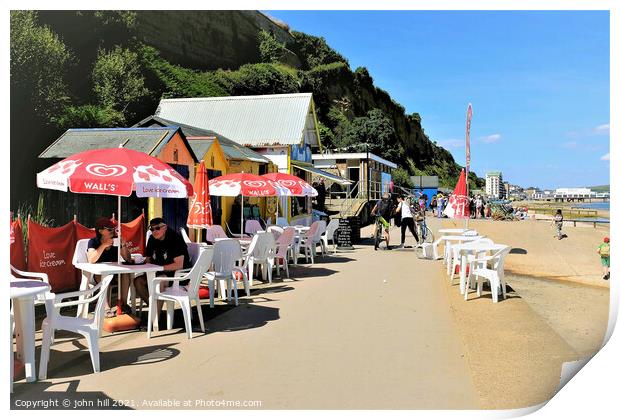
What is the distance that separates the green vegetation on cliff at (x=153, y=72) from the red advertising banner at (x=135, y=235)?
386 cm

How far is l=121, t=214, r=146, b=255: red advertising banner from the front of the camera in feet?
27.9

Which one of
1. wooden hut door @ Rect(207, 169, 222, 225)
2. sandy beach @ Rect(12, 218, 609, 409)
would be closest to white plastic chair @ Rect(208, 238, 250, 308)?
sandy beach @ Rect(12, 218, 609, 409)

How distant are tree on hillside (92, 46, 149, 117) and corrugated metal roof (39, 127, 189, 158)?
15990 millimetres

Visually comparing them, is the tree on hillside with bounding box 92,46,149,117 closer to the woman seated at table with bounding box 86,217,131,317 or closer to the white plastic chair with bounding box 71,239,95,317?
the white plastic chair with bounding box 71,239,95,317

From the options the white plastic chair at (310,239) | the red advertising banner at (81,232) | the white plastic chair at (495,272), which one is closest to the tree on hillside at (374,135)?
the white plastic chair at (310,239)

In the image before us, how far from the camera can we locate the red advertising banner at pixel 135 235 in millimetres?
8500

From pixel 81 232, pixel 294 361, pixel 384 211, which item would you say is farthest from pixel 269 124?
pixel 294 361

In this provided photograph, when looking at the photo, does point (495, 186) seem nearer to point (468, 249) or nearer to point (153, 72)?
point (153, 72)

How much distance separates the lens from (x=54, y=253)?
7594mm

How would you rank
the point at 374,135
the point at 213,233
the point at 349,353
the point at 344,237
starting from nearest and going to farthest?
the point at 349,353 → the point at 213,233 → the point at 344,237 → the point at 374,135

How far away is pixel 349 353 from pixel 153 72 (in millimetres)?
31498

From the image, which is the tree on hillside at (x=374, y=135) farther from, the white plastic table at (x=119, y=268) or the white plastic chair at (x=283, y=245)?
the white plastic table at (x=119, y=268)
